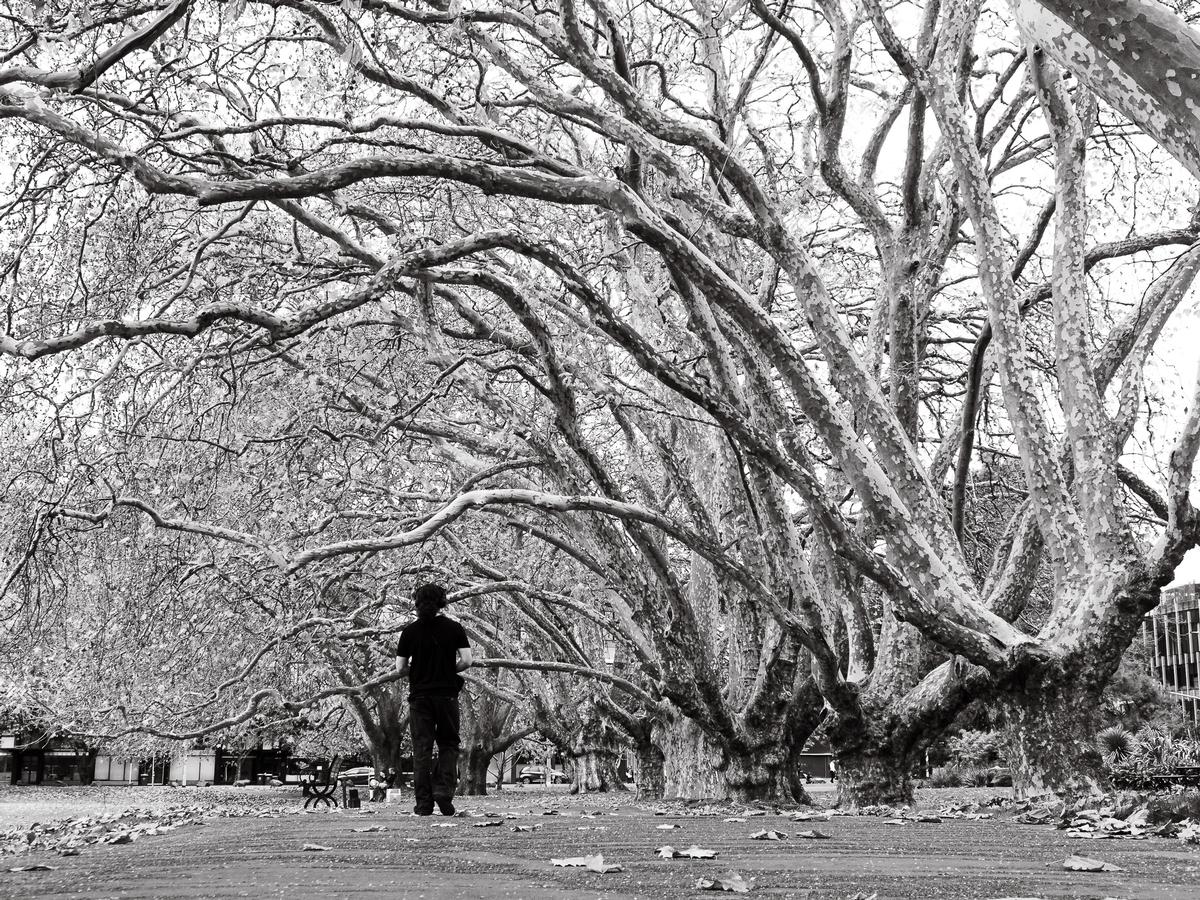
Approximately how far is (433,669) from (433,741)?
603 mm

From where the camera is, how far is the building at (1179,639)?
62094 millimetres

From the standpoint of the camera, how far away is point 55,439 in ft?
26.0

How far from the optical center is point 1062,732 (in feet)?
27.9

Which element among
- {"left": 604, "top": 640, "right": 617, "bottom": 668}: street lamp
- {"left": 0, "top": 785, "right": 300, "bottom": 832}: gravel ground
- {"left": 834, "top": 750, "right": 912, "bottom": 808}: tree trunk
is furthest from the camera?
{"left": 604, "top": 640, "right": 617, "bottom": 668}: street lamp

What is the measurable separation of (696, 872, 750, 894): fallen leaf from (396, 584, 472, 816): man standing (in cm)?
435

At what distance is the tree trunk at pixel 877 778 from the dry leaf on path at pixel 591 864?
6.13m

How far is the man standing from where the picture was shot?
8.01m

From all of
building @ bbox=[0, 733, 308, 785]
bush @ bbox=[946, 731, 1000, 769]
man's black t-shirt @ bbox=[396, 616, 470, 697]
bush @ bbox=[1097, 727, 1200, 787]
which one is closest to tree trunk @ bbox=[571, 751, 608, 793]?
bush @ bbox=[1097, 727, 1200, 787]

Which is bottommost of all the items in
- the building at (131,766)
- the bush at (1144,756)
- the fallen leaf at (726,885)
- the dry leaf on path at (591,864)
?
the building at (131,766)

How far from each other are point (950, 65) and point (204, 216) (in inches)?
284

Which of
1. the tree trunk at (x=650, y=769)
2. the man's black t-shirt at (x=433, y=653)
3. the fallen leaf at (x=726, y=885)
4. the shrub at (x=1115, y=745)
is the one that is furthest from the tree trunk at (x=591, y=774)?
the fallen leaf at (x=726, y=885)

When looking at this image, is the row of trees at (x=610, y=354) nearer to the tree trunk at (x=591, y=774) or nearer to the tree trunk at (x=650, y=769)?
the tree trunk at (x=650, y=769)

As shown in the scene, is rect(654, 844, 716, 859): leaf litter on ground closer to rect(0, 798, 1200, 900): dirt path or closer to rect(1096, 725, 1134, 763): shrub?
rect(0, 798, 1200, 900): dirt path

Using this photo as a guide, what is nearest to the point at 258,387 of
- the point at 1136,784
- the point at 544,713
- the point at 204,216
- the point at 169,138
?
the point at 204,216
